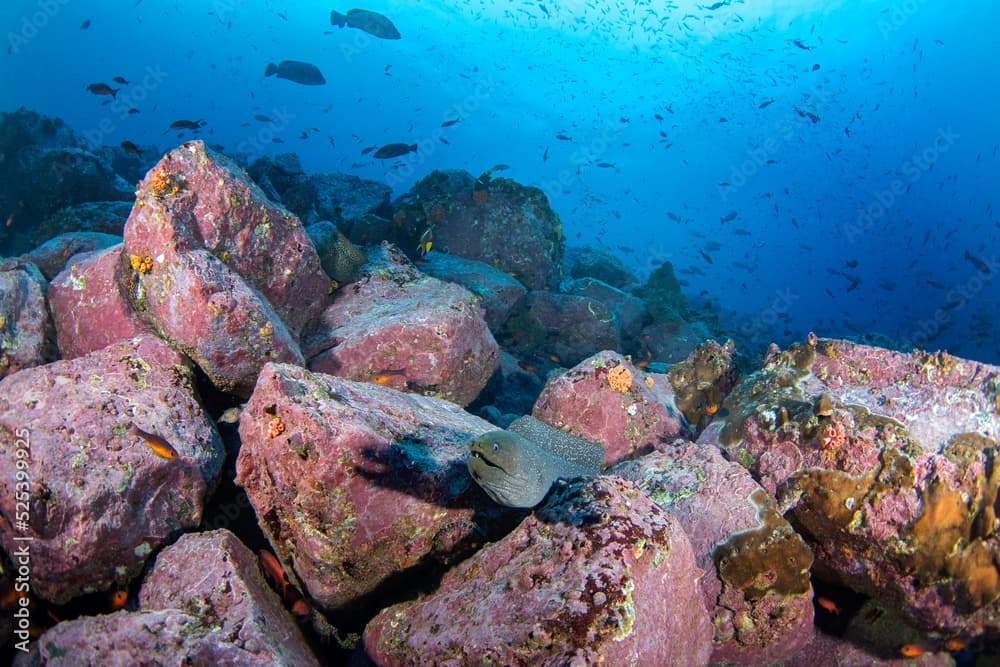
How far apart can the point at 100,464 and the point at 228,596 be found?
129 cm

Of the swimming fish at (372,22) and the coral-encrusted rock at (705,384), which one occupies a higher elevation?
the swimming fish at (372,22)

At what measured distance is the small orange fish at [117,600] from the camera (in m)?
2.93

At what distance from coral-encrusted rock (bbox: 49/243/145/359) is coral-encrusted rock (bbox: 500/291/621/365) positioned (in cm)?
645

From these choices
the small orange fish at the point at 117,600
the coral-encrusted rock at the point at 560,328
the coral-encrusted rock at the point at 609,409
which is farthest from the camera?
the coral-encrusted rock at the point at 560,328

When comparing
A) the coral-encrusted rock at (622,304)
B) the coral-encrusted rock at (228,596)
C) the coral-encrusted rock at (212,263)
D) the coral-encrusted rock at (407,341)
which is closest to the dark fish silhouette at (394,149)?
the coral-encrusted rock at (622,304)

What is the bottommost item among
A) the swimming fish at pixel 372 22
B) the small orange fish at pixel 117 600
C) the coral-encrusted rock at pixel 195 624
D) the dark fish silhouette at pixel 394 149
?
the small orange fish at pixel 117 600

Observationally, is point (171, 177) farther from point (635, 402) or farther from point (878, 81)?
point (878, 81)

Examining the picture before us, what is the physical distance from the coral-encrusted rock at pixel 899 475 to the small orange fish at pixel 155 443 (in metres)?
4.44

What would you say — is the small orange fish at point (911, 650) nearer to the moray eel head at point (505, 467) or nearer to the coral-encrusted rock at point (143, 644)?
the moray eel head at point (505, 467)

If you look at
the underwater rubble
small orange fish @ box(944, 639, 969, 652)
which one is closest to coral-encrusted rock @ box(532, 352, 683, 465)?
the underwater rubble

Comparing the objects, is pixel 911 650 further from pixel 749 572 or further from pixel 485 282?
pixel 485 282

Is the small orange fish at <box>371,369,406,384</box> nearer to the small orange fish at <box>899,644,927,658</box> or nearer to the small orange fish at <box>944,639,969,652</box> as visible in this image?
the small orange fish at <box>899,644,927,658</box>

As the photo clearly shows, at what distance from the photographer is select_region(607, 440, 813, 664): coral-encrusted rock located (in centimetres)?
308

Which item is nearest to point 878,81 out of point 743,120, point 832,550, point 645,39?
point 743,120
